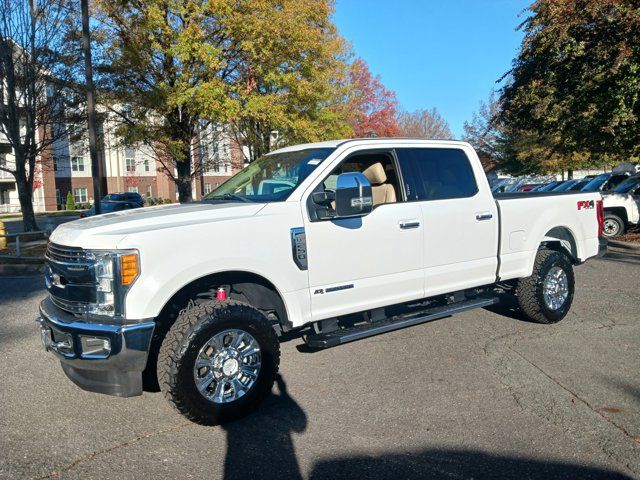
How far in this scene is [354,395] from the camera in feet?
14.1

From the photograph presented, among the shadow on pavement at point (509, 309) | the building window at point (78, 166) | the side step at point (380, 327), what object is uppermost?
the building window at point (78, 166)

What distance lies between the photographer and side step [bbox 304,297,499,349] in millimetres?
4340


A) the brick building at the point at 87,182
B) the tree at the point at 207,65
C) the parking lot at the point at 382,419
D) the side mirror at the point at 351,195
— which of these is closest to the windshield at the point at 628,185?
the tree at the point at 207,65

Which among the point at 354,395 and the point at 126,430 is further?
the point at 354,395

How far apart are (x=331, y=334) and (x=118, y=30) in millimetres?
13097

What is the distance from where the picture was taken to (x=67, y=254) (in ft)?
12.3

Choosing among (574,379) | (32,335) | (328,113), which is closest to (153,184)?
(328,113)

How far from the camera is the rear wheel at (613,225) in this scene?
47.1 ft

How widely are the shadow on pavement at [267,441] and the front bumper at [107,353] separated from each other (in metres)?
0.79

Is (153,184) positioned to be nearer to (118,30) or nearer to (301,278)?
(118,30)

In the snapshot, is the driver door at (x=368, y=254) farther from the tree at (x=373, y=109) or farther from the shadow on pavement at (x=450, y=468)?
the tree at (x=373, y=109)

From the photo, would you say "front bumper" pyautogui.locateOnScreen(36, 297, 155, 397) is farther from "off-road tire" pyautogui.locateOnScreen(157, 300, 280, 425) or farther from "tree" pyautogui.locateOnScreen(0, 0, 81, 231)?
"tree" pyautogui.locateOnScreen(0, 0, 81, 231)

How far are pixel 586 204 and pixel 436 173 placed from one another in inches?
94.8

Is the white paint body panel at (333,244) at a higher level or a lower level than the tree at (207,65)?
lower
